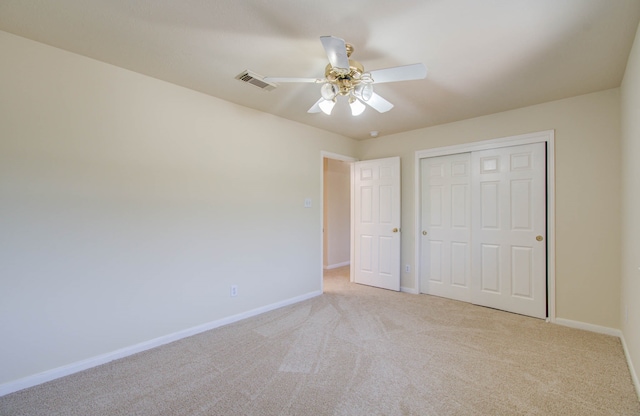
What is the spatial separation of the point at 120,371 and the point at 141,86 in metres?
2.29

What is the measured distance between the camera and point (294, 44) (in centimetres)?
200

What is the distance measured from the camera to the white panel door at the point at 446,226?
3.72 metres

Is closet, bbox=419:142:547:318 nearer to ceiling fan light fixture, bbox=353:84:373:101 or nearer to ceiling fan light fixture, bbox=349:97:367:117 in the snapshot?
ceiling fan light fixture, bbox=349:97:367:117

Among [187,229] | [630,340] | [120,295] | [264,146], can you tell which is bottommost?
[630,340]

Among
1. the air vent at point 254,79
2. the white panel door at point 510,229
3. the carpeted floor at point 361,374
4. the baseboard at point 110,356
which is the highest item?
the air vent at point 254,79

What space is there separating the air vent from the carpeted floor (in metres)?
2.26

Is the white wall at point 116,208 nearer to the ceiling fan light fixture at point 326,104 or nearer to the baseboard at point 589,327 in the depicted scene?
the ceiling fan light fixture at point 326,104

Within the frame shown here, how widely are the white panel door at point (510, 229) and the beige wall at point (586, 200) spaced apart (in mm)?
169

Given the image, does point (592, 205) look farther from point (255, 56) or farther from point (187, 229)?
point (187, 229)

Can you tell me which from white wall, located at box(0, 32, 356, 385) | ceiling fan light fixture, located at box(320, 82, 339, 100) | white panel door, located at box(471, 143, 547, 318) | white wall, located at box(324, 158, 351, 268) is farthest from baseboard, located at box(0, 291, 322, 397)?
white wall, located at box(324, 158, 351, 268)

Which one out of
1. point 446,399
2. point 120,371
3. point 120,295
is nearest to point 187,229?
point 120,295

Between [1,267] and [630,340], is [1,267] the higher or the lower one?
the higher one

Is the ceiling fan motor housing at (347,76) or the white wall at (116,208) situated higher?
the ceiling fan motor housing at (347,76)

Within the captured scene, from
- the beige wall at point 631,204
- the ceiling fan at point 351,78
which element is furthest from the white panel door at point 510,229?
the ceiling fan at point 351,78
